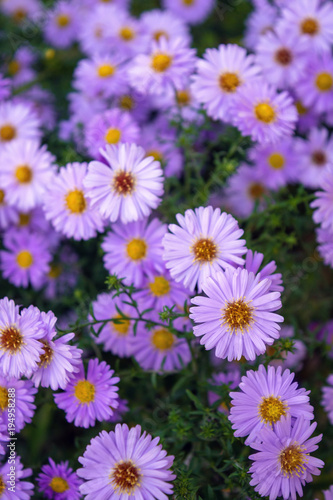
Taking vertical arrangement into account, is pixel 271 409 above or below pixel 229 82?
below

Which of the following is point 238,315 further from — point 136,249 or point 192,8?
point 192,8

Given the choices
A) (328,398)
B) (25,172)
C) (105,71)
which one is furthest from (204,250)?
(105,71)

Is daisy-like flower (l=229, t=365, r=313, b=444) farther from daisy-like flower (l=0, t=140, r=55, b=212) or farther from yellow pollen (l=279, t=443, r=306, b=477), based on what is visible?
daisy-like flower (l=0, t=140, r=55, b=212)

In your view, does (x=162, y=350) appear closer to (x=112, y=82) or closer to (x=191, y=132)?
(x=191, y=132)

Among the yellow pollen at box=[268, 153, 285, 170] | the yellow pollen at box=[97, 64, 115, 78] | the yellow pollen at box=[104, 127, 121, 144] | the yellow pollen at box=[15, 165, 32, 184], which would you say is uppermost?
the yellow pollen at box=[97, 64, 115, 78]

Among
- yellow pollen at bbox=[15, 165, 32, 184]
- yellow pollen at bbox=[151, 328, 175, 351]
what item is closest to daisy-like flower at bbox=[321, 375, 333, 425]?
yellow pollen at bbox=[151, 328, 175, 351]

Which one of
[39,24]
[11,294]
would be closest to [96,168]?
[11,294]

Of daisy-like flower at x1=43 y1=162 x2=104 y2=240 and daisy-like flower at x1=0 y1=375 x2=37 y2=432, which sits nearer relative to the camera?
daisy-like flower at x1=0 y1=375 x2=37 y2=432
